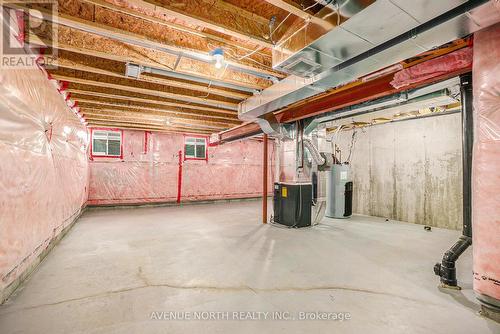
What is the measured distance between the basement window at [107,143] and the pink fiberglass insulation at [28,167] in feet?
11.7

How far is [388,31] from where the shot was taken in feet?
5.08

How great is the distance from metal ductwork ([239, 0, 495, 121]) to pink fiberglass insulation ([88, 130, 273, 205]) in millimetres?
5567

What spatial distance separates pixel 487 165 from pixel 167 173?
6821mm

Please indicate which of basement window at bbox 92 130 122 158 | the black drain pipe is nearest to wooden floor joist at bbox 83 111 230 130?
basement window at bbox 92 130 122 158

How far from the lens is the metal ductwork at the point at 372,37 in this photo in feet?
4.50

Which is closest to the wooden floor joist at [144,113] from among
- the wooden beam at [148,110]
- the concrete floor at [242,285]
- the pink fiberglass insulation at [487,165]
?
the wooden beam at [148,110]

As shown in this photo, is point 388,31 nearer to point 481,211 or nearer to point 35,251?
point 481,211

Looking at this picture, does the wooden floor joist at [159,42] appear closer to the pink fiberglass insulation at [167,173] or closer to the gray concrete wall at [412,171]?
the pink fiberglass insulation at [167,173]

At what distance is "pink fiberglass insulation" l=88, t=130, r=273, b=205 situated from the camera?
6352 mm

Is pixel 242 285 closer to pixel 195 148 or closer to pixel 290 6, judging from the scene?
pixel 290 6

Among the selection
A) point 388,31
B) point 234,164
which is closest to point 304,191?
point 388,31

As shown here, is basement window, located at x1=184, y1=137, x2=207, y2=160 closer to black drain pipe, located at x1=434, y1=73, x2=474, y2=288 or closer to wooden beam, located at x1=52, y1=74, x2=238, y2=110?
wooden beam, located at x1=52, y1=74, x2=238, y2=110

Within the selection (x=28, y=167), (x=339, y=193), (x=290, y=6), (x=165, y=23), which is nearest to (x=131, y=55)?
(x=165, y=23)

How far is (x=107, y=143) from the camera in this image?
256 inches
